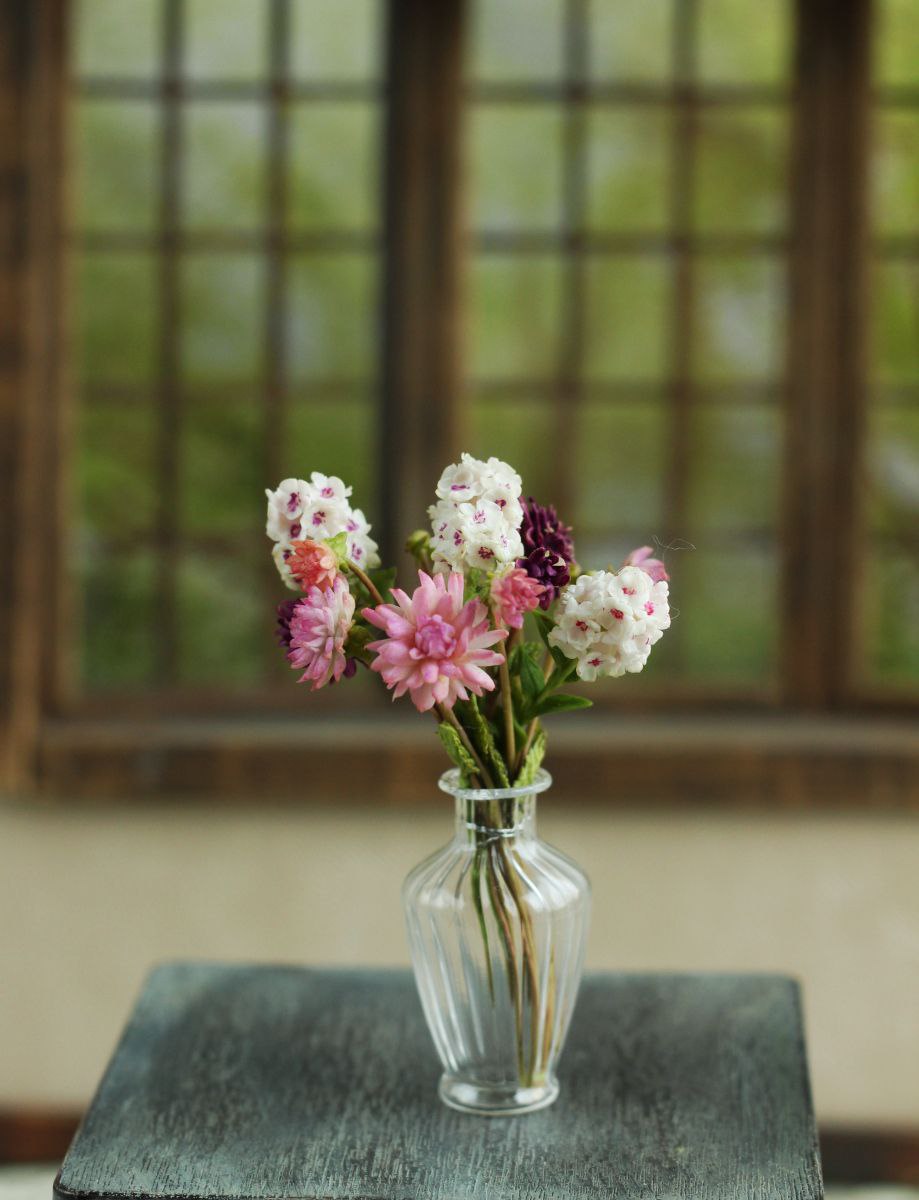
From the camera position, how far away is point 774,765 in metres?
2.69

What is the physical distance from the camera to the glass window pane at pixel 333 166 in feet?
9.34

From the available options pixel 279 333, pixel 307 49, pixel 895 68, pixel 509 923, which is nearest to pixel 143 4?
pixel 307 49

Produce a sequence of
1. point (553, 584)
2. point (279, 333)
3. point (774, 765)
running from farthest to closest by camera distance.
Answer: point (279, 333) → point (774, 765) → point (553, 584)

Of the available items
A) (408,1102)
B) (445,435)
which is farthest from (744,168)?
(408,1102)

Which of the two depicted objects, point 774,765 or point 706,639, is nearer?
point 774,765

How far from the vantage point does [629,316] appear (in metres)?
2.86

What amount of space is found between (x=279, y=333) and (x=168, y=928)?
1.13 m

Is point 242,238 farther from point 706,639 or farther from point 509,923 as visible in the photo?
point 509,923

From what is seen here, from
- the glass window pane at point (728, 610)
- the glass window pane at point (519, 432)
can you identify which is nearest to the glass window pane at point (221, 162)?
the glass window pane at point (519, 432)

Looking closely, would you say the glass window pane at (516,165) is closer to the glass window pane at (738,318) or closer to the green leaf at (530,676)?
the glass window pane at (738,318)

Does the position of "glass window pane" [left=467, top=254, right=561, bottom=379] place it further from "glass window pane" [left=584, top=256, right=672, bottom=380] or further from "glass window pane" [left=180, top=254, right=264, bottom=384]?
"glass window pane" [left=180, top=254, right=264, bottom=384]

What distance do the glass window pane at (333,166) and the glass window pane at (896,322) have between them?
0.95m

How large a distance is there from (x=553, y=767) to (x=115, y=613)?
881 mm

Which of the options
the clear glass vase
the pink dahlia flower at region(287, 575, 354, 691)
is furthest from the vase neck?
the pink dahlia flower at region(287, 575, 354, 691)
